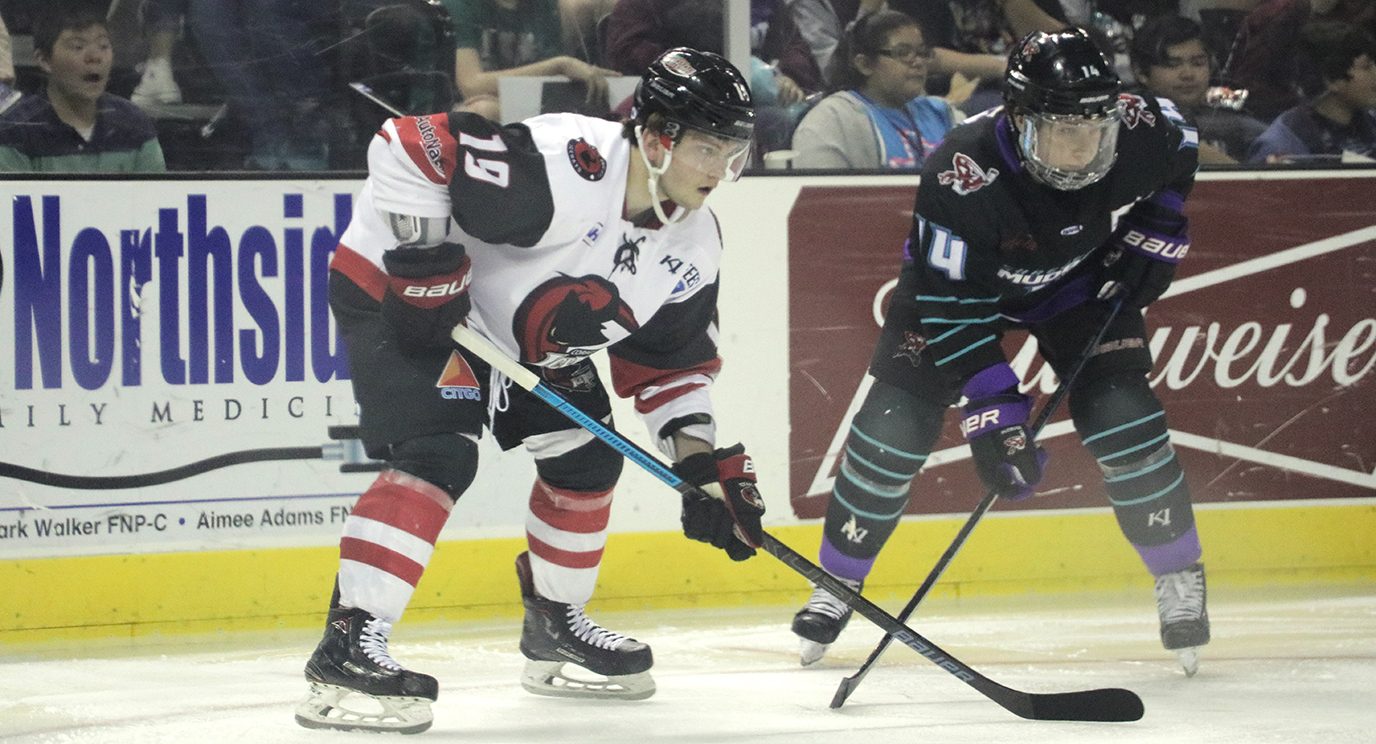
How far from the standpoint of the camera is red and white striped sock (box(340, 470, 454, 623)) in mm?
2662

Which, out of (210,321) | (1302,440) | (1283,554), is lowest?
(1283,554)

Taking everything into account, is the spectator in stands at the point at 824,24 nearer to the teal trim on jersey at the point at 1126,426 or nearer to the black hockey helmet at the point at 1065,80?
the black hockey helmet at the point at 1065,80

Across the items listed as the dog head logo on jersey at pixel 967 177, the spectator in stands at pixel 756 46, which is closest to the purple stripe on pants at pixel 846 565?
the dog head logo on jersey at pixel 967 177

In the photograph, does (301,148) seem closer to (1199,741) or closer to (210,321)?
(210,321)

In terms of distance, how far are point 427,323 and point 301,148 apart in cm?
143

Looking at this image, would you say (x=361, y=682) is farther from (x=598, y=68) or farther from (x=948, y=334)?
(x=598, y=68)

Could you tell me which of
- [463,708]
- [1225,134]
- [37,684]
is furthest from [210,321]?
[1225,134]

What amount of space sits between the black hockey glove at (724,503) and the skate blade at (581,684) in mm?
416

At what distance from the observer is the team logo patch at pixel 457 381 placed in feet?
9.05

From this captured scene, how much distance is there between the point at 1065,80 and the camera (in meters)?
2.98

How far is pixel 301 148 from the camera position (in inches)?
156

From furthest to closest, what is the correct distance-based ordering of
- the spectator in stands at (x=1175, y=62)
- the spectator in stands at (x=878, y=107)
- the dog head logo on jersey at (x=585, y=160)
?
the spectator in stands at (x=1175, y=62) < the spectator in stands at (x=878, y=107) < the dog head logo on jersey at (x=585, y=160)

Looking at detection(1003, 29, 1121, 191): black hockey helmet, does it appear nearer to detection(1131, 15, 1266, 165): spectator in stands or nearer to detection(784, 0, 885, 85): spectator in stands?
detection(784, 0, 885, 85): spectator in stands

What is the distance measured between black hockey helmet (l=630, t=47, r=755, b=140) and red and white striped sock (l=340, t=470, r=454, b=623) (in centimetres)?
68
